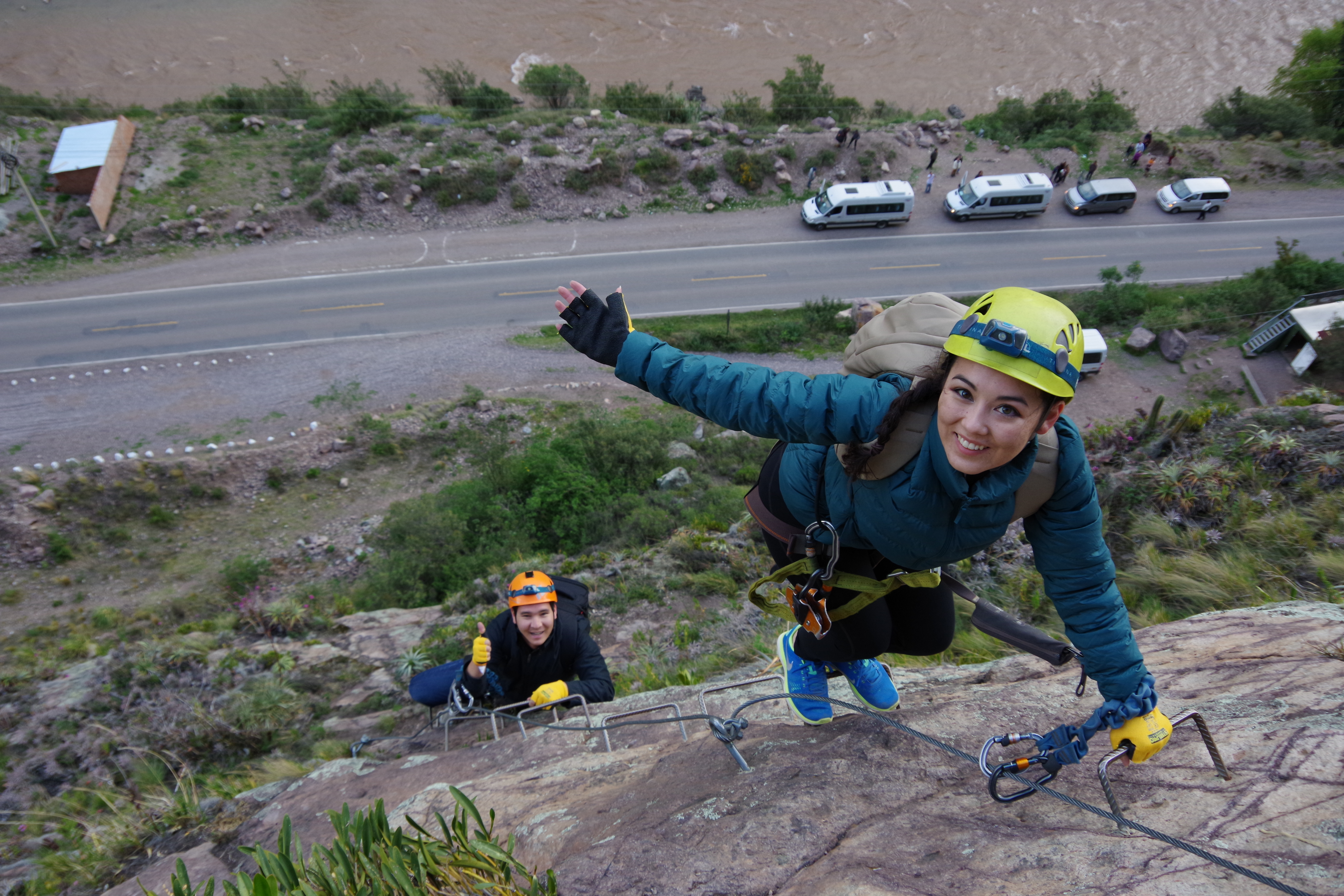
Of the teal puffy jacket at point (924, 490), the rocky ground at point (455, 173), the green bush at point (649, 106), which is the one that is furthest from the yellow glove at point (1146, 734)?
the green bush at point (649, 106)

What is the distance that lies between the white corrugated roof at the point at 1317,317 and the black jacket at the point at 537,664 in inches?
782

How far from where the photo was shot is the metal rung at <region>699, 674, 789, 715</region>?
14.6ft

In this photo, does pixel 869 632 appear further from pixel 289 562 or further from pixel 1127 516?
pixel 289 562

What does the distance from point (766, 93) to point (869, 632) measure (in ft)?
103

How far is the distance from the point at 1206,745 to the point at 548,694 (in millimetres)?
3690

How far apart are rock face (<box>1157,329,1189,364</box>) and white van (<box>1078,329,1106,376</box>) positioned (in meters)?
2.07

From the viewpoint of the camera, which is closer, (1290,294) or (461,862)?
(461,862)

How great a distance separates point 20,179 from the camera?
1933 cm

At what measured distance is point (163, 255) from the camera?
800 inches

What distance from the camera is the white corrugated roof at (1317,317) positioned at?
16094mm

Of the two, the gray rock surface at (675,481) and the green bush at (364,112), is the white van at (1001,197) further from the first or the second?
the green bush at (364,112)

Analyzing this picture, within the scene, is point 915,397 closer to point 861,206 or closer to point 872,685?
point 872,685

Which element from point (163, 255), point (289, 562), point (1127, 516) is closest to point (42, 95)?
point (163, 255)

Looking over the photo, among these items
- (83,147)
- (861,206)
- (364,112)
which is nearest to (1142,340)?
(861,206)
